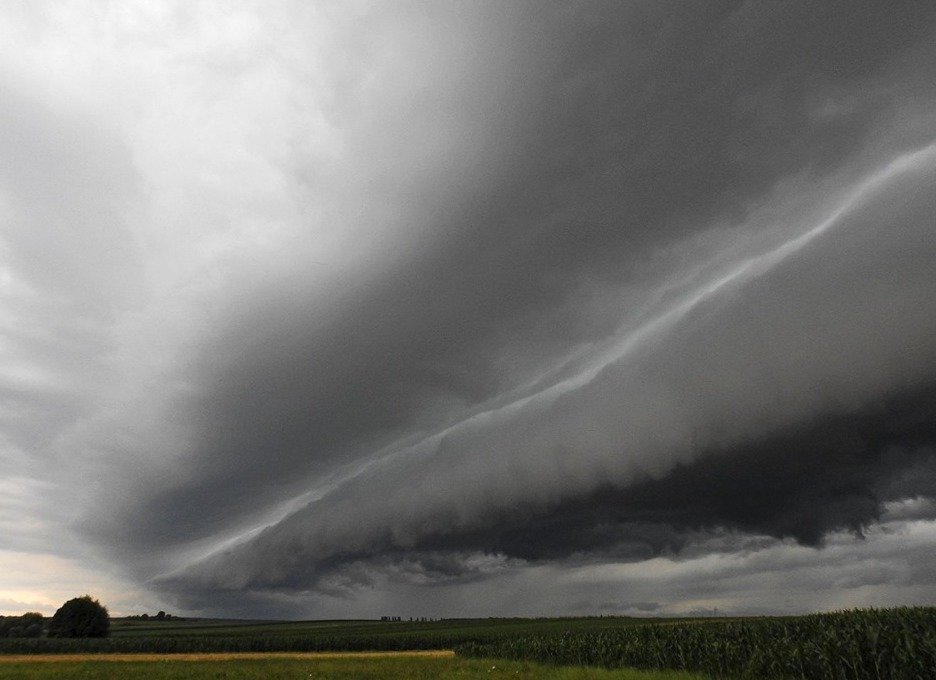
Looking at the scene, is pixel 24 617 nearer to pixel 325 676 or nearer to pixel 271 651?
pixel 271 651

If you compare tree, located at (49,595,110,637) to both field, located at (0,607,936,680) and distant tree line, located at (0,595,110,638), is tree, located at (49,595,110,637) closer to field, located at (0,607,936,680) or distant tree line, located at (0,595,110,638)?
distant tree line, located at (0,595,110,638)

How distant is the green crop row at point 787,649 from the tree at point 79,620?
109 m

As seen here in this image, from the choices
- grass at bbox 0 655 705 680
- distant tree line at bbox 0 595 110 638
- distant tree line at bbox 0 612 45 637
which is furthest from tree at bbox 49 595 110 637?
grass at bbox 0 655 705 680

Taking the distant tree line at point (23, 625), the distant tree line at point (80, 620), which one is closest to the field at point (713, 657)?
the distant tree line at point (80, 620)

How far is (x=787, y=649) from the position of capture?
1357 inches

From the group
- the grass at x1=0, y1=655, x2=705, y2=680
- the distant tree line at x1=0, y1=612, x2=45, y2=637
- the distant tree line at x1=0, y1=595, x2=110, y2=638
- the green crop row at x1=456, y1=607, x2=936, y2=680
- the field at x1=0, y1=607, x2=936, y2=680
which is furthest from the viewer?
the distant tree line at x1=0, y1=612, x2=45, y2=637

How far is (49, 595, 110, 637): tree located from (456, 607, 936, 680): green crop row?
109m

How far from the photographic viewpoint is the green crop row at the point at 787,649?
28.7 metres

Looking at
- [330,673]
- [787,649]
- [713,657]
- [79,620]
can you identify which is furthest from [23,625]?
[787,649]

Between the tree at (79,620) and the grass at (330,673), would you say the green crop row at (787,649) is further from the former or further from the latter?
the tree at (79,620)

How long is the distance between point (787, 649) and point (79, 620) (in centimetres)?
14163

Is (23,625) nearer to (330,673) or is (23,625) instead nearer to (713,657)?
(330,673)

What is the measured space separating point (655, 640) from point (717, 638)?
6.97m

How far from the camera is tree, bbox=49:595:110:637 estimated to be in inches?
4806
